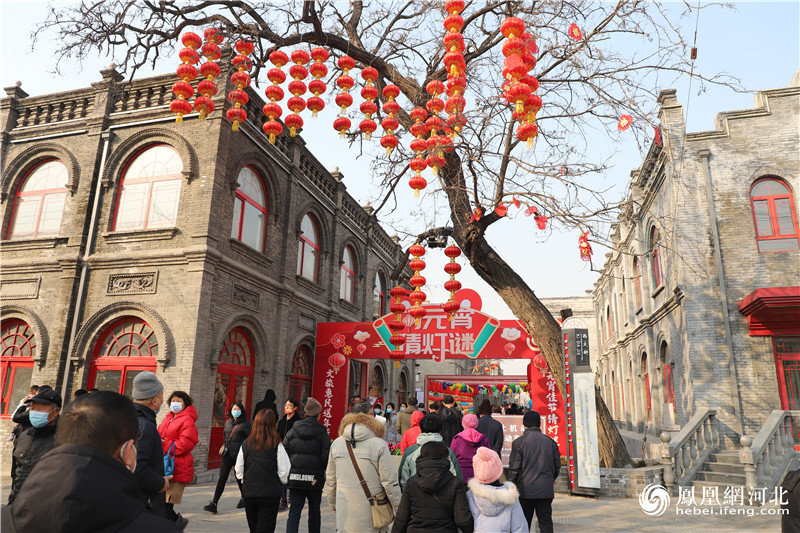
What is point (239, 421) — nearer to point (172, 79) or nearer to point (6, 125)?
point (172, 79)

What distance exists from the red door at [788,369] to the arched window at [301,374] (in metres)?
13.1

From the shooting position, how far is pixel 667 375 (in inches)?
611

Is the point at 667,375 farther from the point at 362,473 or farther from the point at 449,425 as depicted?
the point at 362,473

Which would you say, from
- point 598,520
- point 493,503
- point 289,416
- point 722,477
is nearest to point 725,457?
point 722,477

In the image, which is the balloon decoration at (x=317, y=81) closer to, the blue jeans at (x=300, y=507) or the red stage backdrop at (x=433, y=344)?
the blue jeans at (x=300, y=507)

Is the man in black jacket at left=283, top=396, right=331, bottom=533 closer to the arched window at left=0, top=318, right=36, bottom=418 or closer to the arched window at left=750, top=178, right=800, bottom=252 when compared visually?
the arched window at left=0, top=318, right=36, bottom=418

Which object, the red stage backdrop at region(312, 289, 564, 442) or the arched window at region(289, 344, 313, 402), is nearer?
the red stage backdrop at region(312, 289, 564, 442)

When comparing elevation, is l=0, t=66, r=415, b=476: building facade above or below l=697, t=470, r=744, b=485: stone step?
above

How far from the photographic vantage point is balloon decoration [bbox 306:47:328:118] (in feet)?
20.8

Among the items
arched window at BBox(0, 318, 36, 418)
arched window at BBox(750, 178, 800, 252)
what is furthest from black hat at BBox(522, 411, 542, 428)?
arched window at BBox(0, 318, 36, 418)

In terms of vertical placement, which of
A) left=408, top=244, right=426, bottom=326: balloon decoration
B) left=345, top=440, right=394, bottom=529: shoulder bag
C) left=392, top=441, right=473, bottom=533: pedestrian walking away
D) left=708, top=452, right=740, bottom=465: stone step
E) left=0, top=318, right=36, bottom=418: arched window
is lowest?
left=708, top=452, right=740, bottom=465: stone step

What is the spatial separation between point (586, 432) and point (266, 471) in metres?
6.08

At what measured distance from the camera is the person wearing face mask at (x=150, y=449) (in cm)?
303

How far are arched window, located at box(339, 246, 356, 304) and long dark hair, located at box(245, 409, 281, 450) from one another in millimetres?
15143
